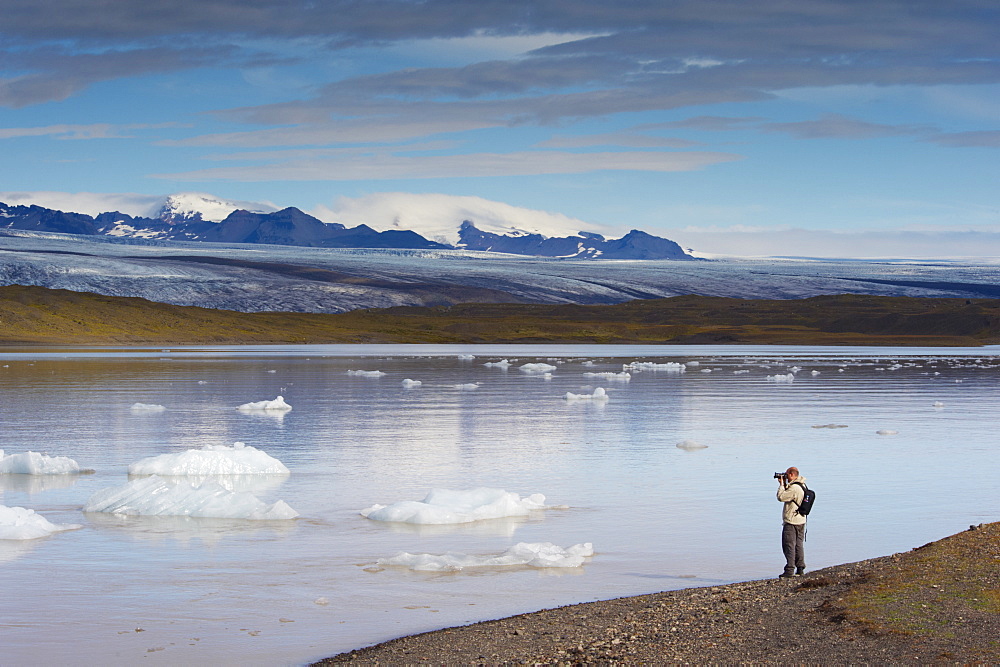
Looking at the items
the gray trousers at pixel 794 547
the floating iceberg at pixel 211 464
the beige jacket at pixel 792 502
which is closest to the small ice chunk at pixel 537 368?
the floating iceberg at pixel 211 464

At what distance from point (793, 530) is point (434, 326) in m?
99.2

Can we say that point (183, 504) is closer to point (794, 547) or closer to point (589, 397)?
point (794, 547)

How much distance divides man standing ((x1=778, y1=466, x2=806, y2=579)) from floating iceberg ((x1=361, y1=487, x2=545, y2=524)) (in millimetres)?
3727

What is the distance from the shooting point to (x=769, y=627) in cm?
780

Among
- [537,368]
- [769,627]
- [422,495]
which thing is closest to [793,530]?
[769,627]

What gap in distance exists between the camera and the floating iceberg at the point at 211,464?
15.9 meters

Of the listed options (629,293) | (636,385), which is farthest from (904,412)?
(629,293)

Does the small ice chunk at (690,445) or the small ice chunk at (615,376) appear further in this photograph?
the small ice chunk at (615,376)

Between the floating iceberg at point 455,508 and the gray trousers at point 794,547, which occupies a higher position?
the gray trousers at point 794,547

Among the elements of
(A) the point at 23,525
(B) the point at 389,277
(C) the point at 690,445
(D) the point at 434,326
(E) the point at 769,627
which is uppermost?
(B) the point at 389,277

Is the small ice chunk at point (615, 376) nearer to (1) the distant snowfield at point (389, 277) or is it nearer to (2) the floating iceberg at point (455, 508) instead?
(2) the floating iceberg at point (455, 508)

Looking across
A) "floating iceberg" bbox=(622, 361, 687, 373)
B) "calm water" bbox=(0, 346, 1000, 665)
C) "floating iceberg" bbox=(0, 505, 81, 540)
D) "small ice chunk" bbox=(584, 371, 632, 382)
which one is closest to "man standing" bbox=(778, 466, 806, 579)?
"calm water" bbox=(0, 346, 1000, 665)

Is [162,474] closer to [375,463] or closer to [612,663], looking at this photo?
[375,463]

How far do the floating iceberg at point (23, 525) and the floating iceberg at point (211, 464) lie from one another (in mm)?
3742
